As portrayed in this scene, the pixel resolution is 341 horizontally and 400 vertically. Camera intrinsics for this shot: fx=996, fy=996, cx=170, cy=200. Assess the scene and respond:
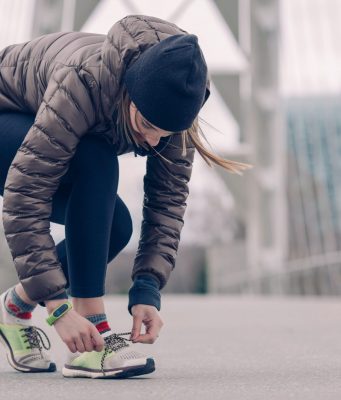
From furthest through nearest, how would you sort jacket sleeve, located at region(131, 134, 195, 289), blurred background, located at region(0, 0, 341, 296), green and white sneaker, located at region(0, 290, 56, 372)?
blurred background, located at region(0, 0, 341, 296)
green and white sneaker, located at region(0, 290, 56, 372)
jacket sleeve, located at region(131, 134, 195, 289)

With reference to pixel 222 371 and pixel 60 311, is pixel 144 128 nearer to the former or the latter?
pixel 60 311

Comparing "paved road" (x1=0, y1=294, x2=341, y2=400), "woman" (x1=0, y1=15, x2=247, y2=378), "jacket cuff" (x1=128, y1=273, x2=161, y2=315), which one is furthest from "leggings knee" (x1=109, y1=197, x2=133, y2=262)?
"paved road" (x1=0, y1=294, x2=341, y2=400)

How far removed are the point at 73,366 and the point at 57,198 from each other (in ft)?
1.33

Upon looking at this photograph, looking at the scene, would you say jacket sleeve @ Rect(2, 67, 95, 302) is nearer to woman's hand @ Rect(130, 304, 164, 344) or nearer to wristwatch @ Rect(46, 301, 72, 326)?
wristwatch @ Rect(46, 301, 72, 326)

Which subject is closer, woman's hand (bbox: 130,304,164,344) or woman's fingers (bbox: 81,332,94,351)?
woman's fingers (bbox: 81,332,94,351)

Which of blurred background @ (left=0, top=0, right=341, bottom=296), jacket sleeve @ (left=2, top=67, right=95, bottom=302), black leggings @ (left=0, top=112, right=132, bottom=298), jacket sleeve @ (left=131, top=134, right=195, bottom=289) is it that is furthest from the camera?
blurred background @ (left=0, top=0, right=341, bottom=296)

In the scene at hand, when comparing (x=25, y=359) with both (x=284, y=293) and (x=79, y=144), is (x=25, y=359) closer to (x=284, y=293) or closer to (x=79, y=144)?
(x=79, y=144)

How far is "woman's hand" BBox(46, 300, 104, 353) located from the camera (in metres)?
2.10

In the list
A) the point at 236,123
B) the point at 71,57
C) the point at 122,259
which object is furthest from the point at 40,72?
the point at 122,259

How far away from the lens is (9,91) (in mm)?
2436

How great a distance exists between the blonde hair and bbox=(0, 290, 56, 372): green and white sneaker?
0.61m

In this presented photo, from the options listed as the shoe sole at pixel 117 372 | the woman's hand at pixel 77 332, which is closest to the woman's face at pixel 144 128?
the woman's hand at pixel 77 332

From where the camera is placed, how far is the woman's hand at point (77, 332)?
210cm

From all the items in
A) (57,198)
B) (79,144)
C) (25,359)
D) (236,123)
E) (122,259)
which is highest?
(79,144)
